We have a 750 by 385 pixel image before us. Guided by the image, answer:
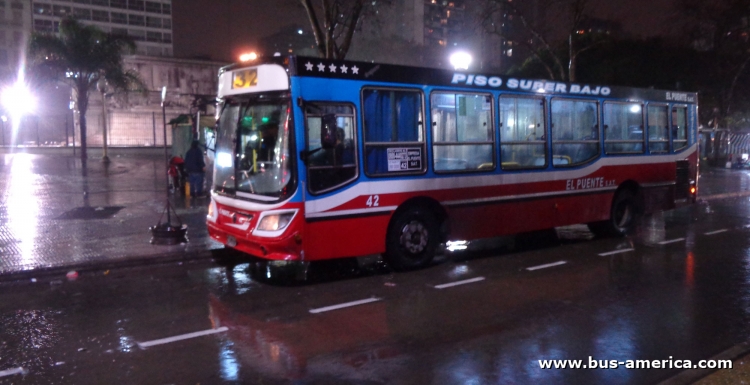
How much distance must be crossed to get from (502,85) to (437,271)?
339cm

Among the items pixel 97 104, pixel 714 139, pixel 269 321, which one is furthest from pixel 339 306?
pixel 97 104

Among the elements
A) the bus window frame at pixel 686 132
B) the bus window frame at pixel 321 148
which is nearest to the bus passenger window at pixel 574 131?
the bus window frame at pixel 686 132

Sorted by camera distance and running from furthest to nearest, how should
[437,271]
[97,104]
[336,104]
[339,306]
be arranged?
1. [97,104]
2. [437,271]
3. [336,104]
4. [339,306]

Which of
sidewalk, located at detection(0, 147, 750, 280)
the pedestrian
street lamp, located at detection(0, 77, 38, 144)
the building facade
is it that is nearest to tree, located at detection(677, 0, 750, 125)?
sidewalk, located at detection(0, 147, 750, 280)

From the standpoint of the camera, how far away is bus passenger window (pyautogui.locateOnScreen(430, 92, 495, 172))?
31.4 feet

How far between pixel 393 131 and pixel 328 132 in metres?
1.44

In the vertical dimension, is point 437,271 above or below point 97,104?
below

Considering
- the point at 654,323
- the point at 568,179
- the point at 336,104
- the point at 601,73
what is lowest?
the point at 654,323

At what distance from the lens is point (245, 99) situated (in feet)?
28.7

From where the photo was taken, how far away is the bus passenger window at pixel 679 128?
13570 mm

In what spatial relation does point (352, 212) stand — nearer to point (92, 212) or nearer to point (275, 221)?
point (275, 221)

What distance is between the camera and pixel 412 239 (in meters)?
9.45

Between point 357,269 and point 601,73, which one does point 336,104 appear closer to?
point 357,269

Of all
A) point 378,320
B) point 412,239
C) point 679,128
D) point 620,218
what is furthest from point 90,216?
point 679,128
